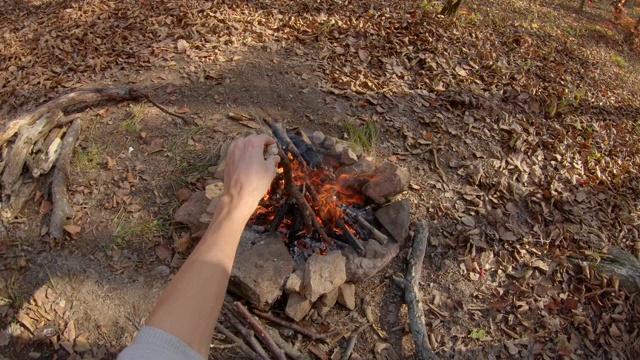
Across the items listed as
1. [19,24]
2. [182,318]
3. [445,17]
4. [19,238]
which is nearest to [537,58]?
[445,17]

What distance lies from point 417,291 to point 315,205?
1184 mm

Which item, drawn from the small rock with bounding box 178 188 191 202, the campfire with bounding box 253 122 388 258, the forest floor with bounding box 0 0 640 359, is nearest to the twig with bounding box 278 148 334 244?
the campfire with bounding box 253 122 388 258

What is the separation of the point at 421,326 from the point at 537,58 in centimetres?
518

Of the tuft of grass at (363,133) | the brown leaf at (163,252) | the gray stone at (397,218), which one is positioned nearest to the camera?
the brown leaf at (163,252)

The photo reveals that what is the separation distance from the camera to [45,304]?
3209mm

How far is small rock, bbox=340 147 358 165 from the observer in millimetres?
3970

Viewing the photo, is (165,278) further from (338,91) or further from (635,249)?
(635,249)

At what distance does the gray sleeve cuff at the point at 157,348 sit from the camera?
1.31 meters

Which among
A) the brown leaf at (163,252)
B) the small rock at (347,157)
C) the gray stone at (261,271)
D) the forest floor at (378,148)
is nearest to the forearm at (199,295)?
the gray stone at (261,271)

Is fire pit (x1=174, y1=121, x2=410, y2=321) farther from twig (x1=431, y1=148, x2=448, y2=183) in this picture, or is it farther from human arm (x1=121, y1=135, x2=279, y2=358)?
human arm (x1=121, y1=135, x2=279, y2=358)

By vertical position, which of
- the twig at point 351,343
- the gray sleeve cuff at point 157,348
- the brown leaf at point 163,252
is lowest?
the twig at point 351,343

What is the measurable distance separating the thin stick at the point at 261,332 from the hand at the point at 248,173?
154 centimetres

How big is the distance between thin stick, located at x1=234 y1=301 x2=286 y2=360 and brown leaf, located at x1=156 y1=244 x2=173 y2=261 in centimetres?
83

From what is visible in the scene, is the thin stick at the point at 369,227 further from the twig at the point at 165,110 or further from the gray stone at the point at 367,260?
the twig at the point at 165,110
